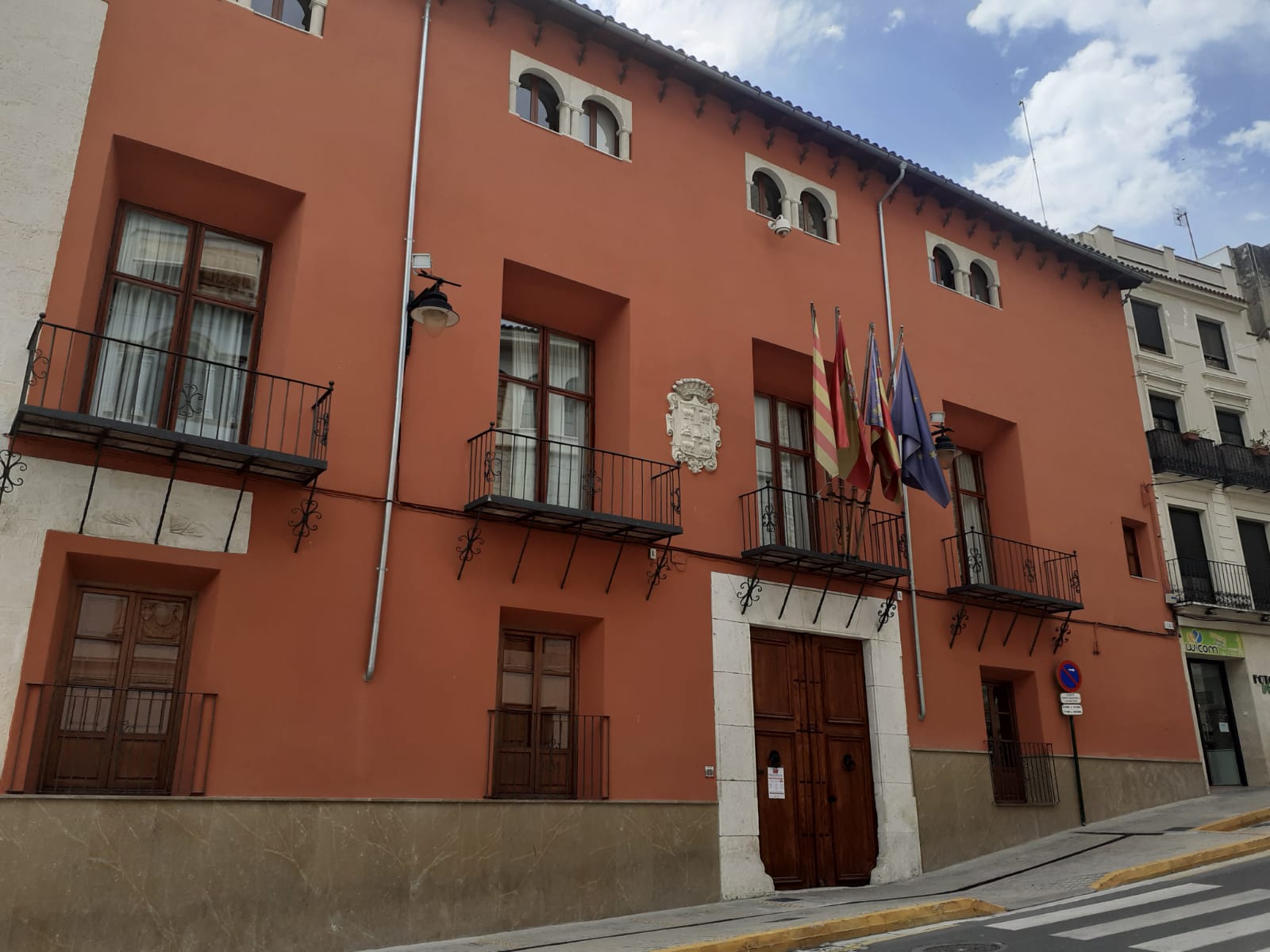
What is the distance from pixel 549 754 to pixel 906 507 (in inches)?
265

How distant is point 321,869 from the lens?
9234 millimetres

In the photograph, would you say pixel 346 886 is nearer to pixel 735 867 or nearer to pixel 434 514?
pixel 434 514

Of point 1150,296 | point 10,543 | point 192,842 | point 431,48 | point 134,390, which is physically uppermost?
point 1150,296

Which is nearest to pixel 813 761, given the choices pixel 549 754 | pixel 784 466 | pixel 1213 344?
pixel 549 754

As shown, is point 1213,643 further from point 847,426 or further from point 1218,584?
point 847,426

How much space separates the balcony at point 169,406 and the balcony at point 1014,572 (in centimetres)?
958

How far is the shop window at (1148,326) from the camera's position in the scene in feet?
69.7

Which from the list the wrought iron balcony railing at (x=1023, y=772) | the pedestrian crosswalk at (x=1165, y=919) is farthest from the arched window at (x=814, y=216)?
the pedestrian crosswalk at (x=1165, y=919)

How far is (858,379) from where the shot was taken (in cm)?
1522

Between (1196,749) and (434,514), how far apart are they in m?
14.0

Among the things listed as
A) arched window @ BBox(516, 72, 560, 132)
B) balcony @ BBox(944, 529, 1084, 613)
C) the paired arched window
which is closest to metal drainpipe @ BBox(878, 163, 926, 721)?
balcony @ BBox(944, 529, 1084, 613)

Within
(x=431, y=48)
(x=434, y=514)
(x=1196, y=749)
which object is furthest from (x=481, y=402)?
(x=1196, y=749)

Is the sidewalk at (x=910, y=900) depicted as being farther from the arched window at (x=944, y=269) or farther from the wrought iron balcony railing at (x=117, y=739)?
the arched window at (x=944, y=269)

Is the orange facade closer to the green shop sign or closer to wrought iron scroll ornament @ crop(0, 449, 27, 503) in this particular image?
wrought iron scroll ornament @ crop(0, 449, 27, 503)
